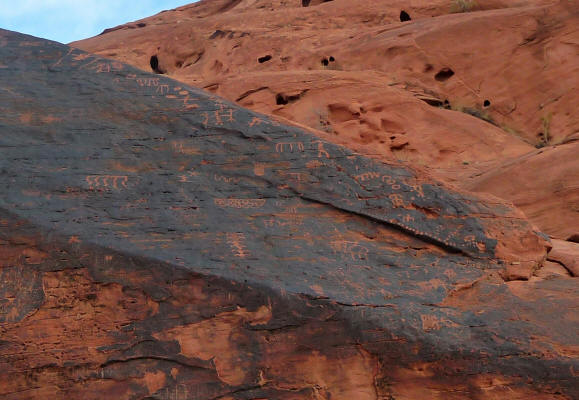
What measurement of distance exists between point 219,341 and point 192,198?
1297 mm

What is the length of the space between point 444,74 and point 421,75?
1.65ft

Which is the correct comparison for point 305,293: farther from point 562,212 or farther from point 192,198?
point 562,212

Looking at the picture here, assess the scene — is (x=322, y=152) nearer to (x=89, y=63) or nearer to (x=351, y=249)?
(x=351, y=249)

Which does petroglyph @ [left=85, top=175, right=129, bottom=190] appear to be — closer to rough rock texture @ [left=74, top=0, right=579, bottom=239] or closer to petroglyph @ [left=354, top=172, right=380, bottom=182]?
petroglyph @ [left=354, top=172, right=380, bottom=182]

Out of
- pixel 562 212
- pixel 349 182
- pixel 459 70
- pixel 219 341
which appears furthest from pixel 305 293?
pixel 459 70

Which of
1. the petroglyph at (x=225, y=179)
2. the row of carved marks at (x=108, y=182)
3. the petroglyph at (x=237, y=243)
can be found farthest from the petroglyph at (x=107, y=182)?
the petroglyph at (x=237, y=243)

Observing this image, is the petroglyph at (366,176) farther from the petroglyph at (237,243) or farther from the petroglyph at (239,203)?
the petroglyph at (237,243)

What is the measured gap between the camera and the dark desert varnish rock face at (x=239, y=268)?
425cm

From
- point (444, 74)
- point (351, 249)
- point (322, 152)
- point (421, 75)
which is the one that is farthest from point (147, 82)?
point (444, 74)

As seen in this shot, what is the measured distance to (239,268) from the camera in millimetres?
4516

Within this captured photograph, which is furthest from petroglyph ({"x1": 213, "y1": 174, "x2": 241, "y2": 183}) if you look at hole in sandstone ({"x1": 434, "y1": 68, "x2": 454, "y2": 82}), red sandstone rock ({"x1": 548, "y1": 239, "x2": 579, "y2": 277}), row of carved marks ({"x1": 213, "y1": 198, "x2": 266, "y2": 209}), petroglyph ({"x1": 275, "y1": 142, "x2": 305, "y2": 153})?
hole in sandstone ({"x1": 434, "y1": 68, "x2": 454, "y2": 82})

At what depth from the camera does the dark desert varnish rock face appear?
4254mm

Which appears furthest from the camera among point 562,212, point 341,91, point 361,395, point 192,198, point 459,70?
point 459,70

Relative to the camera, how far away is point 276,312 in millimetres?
4367
